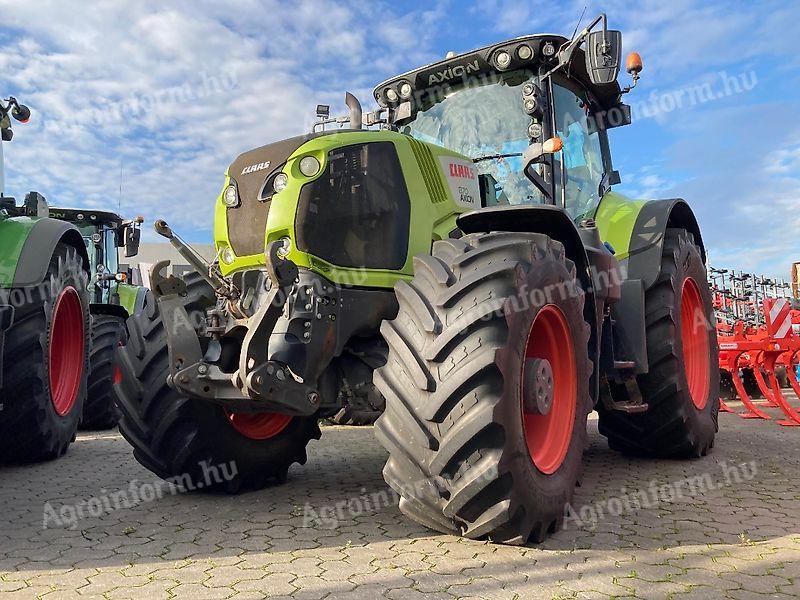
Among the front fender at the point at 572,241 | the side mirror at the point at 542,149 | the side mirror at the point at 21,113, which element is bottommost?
the front fender at the point at 572,241

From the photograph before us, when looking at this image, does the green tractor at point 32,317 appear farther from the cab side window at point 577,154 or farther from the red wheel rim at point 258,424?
the cab side window at point 577,154

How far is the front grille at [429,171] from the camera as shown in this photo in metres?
3.96

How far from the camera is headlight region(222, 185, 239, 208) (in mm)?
3830

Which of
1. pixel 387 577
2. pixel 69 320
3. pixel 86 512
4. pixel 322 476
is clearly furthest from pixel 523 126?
pixel 69 320

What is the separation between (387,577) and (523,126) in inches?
127

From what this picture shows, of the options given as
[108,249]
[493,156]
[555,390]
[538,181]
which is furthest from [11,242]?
[108,249]

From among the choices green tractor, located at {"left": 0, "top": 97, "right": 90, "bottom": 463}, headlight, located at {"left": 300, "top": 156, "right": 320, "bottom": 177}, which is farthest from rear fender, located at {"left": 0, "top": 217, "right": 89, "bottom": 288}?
headlight, located at {"left": 300, "top": 156, "right": 320, "bottom": 177}

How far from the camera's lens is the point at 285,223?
3545 millimetres

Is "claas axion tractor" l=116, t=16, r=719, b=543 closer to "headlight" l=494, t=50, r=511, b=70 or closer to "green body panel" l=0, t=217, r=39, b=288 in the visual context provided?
"headlight" l=494, t=50, r=511, b=70

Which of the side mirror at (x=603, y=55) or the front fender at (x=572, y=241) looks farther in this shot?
the side mirror at (x=603, y=55)

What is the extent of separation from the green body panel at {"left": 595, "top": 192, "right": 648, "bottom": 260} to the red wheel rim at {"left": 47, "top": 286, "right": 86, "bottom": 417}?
443cm

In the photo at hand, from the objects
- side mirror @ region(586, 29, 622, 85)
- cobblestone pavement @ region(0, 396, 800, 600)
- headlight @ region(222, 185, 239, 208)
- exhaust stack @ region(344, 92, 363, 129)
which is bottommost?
cobblestone pavement @ region(0, 396, 800, 600)

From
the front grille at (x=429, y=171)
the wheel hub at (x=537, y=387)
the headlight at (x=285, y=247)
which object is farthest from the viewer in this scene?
the front grille at (x=429, y=171)

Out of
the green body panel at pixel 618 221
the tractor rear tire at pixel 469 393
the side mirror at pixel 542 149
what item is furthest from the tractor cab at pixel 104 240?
the tractor rear tire at pixel 469 393
